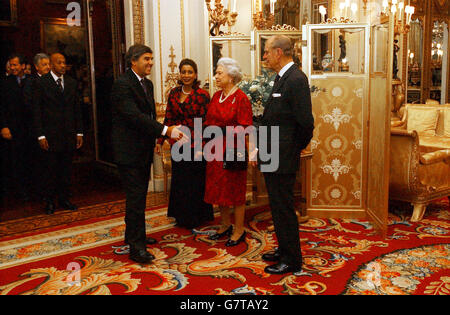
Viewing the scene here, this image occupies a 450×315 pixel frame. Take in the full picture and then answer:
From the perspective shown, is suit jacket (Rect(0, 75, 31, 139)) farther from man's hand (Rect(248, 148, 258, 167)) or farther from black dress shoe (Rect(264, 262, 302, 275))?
black dress shoe (Rect(264, 262, 302, 275))

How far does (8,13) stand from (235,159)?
6968mm

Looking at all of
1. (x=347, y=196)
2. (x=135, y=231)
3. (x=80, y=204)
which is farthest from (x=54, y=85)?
(x=347, y=196)

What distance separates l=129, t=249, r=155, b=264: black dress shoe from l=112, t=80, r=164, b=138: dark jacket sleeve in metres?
0.95

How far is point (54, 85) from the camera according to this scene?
5082 mm

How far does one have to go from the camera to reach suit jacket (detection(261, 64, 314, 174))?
3070mm

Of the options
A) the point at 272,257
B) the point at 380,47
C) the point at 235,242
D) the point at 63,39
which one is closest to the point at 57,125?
the point at 235,242

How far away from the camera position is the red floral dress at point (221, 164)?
3846 mm

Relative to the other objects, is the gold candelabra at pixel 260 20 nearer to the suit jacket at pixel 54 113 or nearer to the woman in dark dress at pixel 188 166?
the woman in dark dress at pixel 188 166

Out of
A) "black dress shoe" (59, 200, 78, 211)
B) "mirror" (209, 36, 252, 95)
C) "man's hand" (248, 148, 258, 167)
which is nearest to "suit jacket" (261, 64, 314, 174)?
"man's hand" (248, 148, 258, 167)

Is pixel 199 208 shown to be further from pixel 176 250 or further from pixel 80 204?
pixel 80 204

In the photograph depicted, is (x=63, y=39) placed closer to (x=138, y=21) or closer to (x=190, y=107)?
(x=138, y=21)

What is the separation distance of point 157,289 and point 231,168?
1236mm
